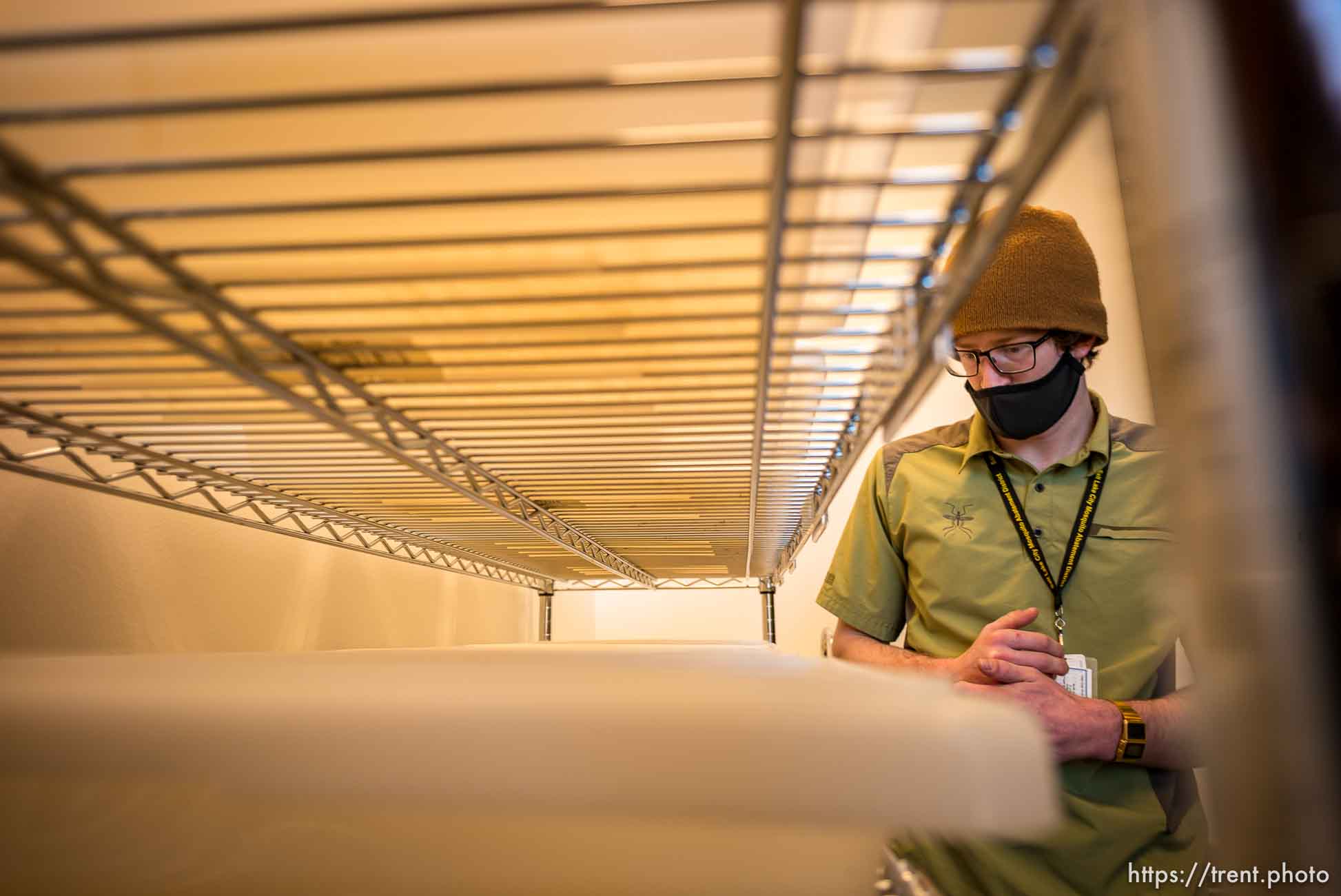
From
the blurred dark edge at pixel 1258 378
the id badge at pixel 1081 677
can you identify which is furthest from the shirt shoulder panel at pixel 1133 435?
the blurred dark edge at pixel 1258 378

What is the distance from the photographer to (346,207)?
539mm

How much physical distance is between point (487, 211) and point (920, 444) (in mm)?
783

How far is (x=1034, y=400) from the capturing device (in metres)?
0.94

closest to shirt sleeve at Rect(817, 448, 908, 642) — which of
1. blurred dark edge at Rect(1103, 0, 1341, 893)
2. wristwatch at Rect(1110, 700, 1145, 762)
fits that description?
wristwatch at Rect(1110, 700, 1145, 762)

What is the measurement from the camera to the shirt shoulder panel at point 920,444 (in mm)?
1144

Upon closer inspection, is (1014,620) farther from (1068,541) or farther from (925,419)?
(925,419)

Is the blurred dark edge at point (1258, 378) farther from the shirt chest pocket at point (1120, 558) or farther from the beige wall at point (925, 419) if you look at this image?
the shirt chest pocket at point (1120, 558)

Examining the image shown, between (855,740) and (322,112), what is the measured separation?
16.8 inches

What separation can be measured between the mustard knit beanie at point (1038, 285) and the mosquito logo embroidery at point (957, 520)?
0.73ft

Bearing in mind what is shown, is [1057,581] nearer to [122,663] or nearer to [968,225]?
[968,225]

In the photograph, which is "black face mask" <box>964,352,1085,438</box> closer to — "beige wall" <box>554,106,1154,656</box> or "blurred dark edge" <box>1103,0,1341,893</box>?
"beige wall" <box>554,106,1154,656</box>

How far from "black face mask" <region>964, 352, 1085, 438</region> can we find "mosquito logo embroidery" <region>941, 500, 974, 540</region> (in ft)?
0.40

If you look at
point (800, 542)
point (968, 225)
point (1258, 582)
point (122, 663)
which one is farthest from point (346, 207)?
point (800, 542)

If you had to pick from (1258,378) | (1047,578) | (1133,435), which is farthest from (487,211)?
(1133,435)
